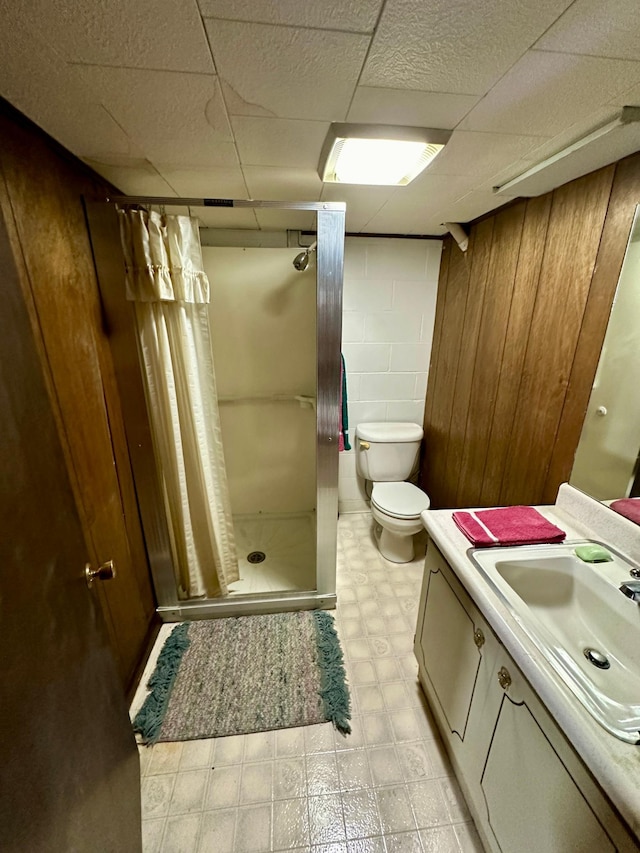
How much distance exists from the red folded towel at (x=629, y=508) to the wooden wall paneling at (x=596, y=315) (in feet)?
0.71

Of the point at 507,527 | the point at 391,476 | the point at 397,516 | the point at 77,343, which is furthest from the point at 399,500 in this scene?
the point at 77,343

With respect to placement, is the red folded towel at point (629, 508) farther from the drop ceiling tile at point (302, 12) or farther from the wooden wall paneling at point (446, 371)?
the drop ceiling tile at point (302, 12)

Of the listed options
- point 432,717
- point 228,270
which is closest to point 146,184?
point 228,270

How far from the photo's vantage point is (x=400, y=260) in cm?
219

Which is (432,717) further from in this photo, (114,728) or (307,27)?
(307,27)

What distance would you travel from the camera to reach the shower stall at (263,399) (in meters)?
1.34

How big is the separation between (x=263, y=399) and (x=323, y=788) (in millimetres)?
1908

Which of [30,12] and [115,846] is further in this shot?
[115,846]

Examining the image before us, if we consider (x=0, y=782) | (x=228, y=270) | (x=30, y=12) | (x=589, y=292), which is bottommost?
(x=0, y=782)

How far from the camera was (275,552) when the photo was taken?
2.24m

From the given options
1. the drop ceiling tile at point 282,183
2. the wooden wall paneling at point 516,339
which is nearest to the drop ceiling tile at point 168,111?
the drop ceiling tile at point 282,183

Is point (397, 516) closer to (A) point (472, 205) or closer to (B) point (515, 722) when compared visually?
(B) point (515, 722)

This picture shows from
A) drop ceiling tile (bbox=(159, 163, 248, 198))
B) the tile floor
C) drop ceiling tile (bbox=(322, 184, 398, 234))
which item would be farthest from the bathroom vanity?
drop ceiling tile (bbox=(159, 163, 248, 198))

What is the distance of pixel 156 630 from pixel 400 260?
2597 mm
